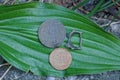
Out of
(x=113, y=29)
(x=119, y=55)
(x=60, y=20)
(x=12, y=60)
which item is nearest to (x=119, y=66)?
(x=119, y=55)

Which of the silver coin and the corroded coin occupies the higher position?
the silver coin

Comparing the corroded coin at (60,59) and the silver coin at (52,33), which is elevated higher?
the silver coin at (52,33)

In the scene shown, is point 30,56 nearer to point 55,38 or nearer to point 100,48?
point 55,38
